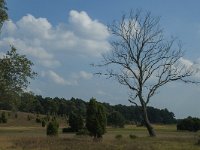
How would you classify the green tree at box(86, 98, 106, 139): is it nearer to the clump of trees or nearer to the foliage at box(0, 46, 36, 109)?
the foliage at box(0, 46, 36, 109)

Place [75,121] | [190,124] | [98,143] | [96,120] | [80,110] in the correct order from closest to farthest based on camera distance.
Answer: [98,143] < [96,120] < [75,121] < [190,124] < [80,110]

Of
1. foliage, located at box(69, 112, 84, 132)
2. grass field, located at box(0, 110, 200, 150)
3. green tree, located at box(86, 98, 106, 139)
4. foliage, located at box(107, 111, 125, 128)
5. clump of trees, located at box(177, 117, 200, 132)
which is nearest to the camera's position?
grass field, located at box(0, 110, 200, 150)

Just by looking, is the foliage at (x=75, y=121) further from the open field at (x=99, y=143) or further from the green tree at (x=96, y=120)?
the open field at (x=99, y=143)

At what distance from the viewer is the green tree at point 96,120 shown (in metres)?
39.0

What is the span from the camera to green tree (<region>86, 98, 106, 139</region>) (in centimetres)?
3903

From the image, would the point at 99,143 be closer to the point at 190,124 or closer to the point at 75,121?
the point at 75,121

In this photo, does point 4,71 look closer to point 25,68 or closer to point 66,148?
point 25,68

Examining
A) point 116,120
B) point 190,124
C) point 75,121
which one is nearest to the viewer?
point 75,121

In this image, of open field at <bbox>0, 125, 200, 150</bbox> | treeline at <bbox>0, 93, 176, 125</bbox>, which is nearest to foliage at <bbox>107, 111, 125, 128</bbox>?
treeline at <bbox>0, 93, 176, 125</bbox>

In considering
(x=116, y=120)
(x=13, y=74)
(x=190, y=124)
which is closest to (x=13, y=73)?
(x=13, y=74)

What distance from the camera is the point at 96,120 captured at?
39.2 m

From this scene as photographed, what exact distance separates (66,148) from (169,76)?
66.2 ft

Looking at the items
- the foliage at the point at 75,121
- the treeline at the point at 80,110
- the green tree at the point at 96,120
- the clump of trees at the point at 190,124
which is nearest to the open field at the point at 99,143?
the green tree at the point at 96,120

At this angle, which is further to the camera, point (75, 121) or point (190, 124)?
point (190, 124)
